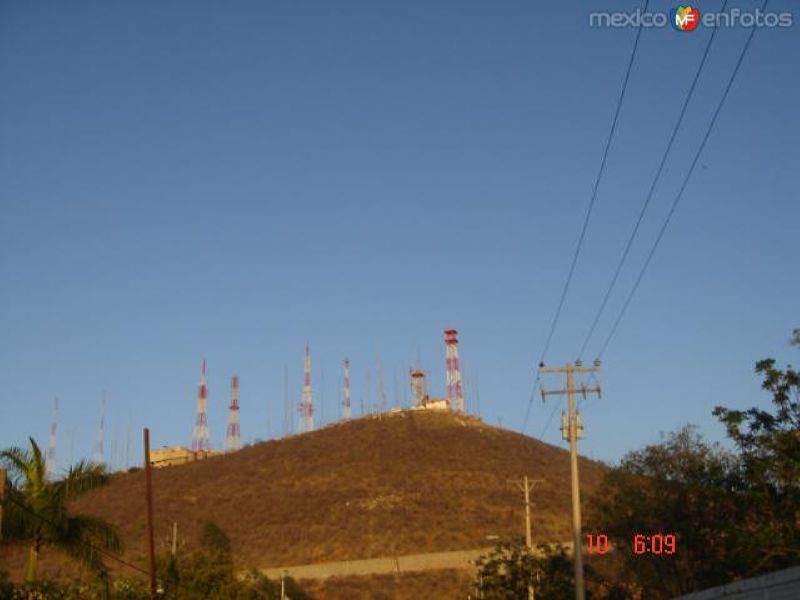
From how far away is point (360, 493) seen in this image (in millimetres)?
99875

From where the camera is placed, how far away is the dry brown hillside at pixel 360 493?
86625mm

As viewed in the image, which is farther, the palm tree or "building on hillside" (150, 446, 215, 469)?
"building on hillside" (150, 446, 215, 469)

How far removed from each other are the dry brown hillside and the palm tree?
5051 cm

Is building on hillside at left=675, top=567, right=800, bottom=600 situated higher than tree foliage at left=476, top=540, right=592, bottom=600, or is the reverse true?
building on hillside at left=675, top=567, right=800, bottom=600

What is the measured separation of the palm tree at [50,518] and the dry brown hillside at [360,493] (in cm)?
5051

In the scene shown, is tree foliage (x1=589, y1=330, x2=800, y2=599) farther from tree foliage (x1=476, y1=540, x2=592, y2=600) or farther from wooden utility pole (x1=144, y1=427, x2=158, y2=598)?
wooden utility pole (x1=144, y1=427, x2=158, y2=598)

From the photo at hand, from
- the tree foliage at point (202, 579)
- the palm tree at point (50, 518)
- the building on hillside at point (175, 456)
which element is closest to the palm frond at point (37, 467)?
the palm tree at point (50, 518)

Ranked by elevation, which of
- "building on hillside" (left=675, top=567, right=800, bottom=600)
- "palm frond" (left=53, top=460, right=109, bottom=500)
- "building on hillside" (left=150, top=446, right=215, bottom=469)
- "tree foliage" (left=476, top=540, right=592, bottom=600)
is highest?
"building on hillside" (left=150, top=446, right=215, bottom=469)

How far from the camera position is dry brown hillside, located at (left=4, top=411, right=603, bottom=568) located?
284 feet

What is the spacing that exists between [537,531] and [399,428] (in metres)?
41.3
